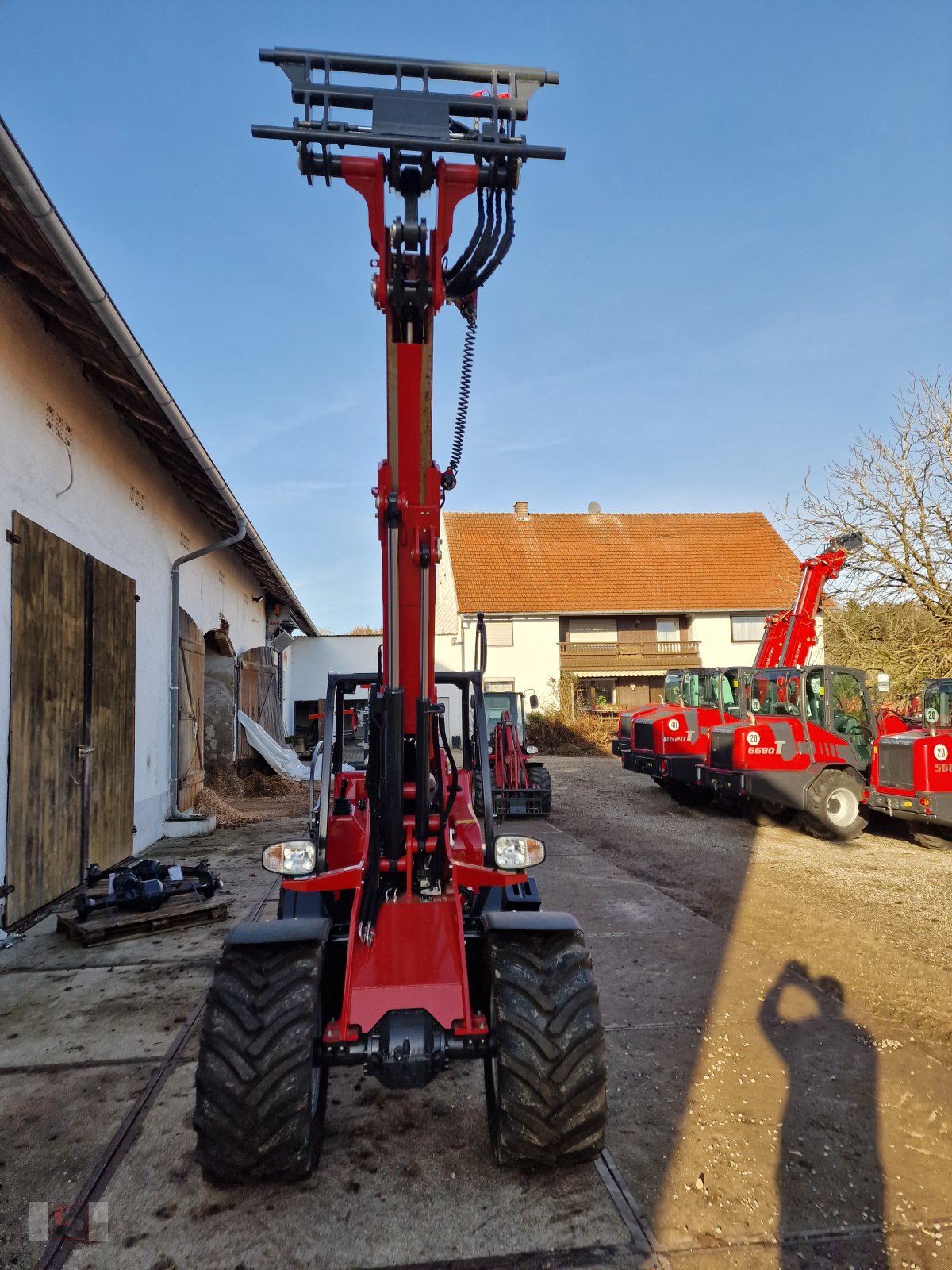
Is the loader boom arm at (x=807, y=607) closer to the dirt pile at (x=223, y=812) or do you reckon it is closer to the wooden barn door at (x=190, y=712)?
the dirt pile at (x=223, y=812)

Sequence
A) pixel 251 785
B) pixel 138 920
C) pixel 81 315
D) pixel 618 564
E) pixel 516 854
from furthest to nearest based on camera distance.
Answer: pixel 618 564 < pixel 251 785 < pixel 81 315 < pixel 138 920 < pixel 516 854

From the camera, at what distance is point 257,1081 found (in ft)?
9.12

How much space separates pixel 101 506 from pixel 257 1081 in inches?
271

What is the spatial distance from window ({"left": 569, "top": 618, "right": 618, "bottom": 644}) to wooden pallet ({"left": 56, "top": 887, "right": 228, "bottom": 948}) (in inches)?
958

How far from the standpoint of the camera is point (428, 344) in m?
3.21

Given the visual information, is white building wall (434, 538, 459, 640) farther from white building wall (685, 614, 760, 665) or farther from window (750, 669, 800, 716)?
window (750, 669, 800, 716)

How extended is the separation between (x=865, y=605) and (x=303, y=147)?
1205 centimetres

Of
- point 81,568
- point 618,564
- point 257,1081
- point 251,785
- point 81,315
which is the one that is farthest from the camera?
point 618,564

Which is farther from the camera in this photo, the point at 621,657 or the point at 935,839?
the point at 621,657

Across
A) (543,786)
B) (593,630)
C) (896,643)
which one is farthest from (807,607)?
(593,630)

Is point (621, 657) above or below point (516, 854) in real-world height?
above

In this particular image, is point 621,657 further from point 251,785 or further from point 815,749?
point 815,749

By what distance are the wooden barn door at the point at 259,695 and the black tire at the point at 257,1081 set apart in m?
13.6

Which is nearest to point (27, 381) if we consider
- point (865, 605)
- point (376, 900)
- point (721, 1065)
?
point (376, 900)
